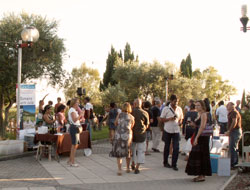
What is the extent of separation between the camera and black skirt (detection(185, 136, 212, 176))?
7.65 m

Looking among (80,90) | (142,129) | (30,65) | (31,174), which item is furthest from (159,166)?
(30,65)

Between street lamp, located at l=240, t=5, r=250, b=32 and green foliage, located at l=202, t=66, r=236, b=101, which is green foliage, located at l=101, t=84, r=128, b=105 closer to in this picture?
green foliage, located at l=202, t=66, r=236, b=101

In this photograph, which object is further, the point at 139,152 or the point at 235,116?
the point at 235,116

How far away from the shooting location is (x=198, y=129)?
313 inches

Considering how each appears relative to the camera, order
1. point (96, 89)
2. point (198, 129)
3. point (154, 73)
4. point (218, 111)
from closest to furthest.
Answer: point (198, 129) → point (218, 111) → point (154, 73) → point (96, 89)

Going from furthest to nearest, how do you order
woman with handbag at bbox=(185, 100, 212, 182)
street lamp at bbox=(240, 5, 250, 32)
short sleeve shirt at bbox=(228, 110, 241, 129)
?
street lamp at bbox=(240, 5, 250, 32) < short sleeve shirt at bbox=(228, 110, 241, 129) < woman with handbag at bbox=(185, 100, 212, 182)

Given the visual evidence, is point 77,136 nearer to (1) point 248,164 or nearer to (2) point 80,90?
(1) point 248,164

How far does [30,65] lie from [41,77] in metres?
1.31

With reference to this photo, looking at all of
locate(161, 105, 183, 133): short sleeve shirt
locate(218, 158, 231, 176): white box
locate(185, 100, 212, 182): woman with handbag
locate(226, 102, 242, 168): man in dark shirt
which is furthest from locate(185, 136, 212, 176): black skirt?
locate(226, 102, 242, 168): man in dark shirt

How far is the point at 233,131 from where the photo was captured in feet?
30.6

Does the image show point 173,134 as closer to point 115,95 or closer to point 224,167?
point 224,167

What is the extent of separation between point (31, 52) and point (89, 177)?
13.0 m

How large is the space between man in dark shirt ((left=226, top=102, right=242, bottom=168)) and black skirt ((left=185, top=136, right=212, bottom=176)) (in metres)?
1.80

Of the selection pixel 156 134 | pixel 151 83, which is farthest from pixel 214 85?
pixel 156 134
